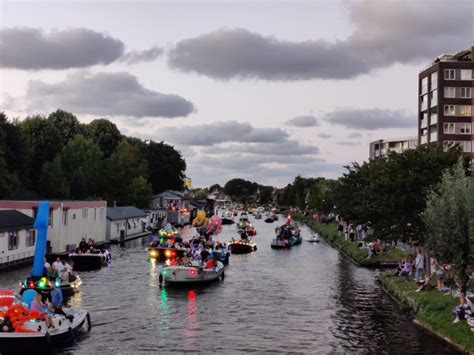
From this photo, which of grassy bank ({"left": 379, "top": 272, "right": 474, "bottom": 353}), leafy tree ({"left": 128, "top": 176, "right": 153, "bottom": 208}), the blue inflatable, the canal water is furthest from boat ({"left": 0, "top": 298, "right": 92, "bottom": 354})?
leafy tree ({"left": 128, "top": 176, "right": 153, "bottom": 208})

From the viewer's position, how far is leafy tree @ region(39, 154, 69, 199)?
9844cm

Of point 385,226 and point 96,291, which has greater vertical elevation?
point 385,226

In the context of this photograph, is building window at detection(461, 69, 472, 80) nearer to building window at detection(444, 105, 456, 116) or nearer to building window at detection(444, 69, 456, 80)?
building window at detection(444, 69, 456, 80)

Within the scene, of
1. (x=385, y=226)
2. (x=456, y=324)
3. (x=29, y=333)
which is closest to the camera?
(x=29, y=333)

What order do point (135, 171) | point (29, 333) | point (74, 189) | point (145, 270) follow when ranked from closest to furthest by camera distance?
1. point (29, 333)
2. point (145, 270)
3. point (74, 189)
4. point (135, 171)

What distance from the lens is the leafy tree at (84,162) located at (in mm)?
111750

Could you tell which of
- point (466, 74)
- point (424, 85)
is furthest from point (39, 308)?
point (424, 85)

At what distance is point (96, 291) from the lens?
4509 cm

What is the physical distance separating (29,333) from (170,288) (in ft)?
71.4

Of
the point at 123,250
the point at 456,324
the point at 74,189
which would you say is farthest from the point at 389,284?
the point at 74,189

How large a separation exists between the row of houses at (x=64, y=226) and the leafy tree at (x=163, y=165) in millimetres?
65846

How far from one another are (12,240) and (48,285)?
20223mm

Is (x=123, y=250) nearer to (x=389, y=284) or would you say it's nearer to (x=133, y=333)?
(x=389, y=284)

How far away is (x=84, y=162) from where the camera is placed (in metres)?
114
